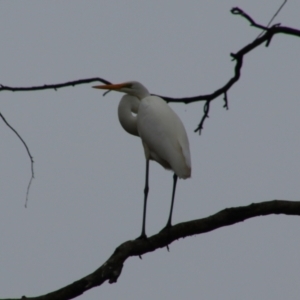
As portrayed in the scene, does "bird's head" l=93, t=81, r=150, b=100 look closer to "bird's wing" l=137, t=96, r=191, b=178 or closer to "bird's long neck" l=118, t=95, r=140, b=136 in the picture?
"bird's long neck" l=118, t=95, r=140, b=136

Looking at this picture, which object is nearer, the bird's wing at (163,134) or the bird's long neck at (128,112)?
the bird's wing at (163,134)

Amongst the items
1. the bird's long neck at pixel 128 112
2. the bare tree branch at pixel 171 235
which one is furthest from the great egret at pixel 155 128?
the bare tree branch at pixel 171 235

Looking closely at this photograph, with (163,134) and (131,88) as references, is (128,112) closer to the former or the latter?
(131,88)

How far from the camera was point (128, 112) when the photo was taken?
601 centimetres

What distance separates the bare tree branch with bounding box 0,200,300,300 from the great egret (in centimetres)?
93

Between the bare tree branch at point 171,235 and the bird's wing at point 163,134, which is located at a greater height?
the bird's wing at point 163,134

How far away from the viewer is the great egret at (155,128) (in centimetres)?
534

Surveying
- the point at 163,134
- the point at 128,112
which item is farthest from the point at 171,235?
the point at 128,112

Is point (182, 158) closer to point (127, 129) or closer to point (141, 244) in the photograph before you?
point (127, 129)

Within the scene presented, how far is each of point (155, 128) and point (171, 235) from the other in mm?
1469

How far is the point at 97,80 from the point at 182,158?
1.52 metres

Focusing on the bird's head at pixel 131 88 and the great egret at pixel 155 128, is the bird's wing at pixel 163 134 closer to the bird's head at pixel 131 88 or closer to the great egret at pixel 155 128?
the great egret at pixel 155 128

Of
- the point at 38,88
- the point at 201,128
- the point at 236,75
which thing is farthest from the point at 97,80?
the point at 236,75

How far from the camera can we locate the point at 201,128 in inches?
138
